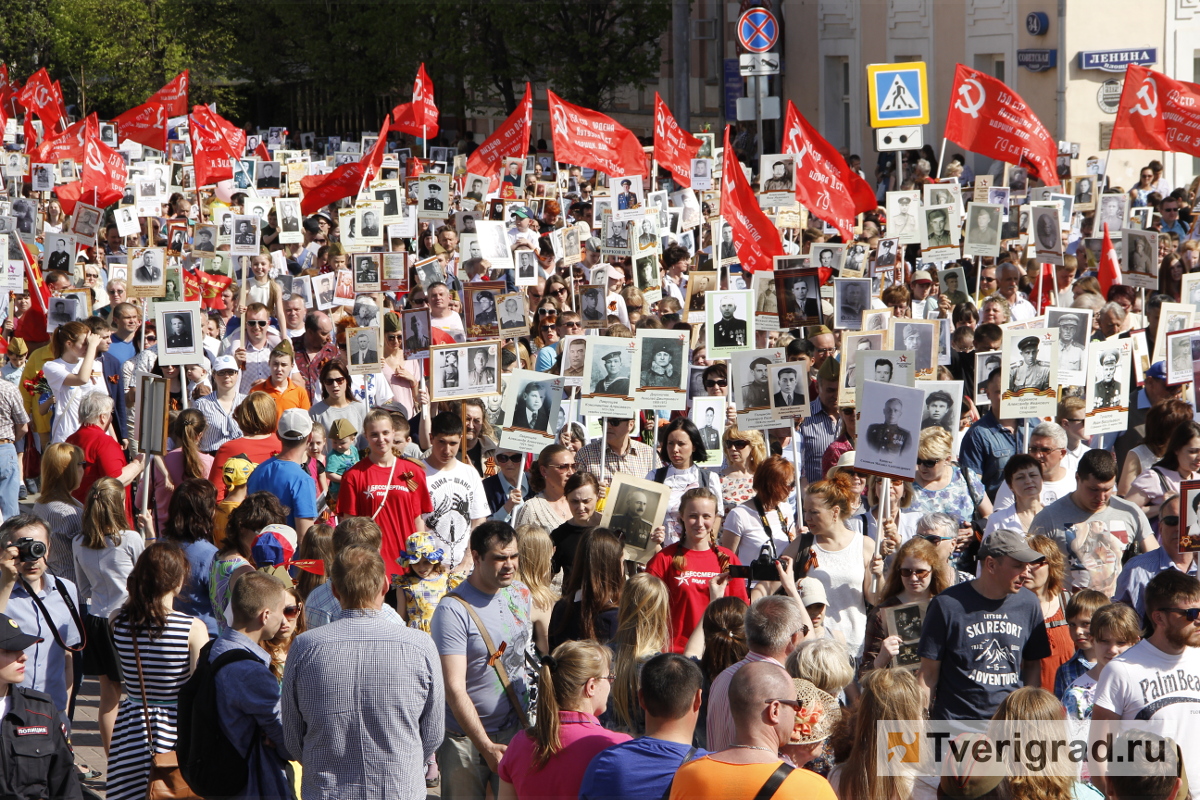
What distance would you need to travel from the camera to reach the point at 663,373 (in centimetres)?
898

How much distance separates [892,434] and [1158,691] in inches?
98.6

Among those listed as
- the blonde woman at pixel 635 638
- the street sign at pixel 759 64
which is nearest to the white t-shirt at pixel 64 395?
the blonde woman at pixel 635 638

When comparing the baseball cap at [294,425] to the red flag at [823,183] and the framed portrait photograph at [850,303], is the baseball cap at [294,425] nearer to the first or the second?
the framed portrait photograph at [850,303]

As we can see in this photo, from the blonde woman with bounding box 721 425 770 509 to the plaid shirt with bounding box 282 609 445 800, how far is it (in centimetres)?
354

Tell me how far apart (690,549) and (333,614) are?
5.38 ft

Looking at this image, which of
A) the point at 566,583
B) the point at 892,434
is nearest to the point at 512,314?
the point at 892,434

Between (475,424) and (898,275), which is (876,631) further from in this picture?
(898,275)

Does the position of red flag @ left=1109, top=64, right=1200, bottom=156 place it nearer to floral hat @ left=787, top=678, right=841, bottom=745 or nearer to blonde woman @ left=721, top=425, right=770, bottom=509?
blonde woman @ left=721, top=425, right=770, bottom=509

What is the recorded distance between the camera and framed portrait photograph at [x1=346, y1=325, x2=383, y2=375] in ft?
33.1

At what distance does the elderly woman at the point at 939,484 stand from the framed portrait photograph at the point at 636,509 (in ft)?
5.23

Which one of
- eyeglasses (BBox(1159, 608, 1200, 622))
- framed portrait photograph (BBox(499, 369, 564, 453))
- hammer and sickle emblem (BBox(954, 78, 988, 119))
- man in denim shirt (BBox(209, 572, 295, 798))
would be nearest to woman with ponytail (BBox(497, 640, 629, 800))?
man in denim shirt (BBox(209, 572, 295, 798))

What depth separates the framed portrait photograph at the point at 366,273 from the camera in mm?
13555

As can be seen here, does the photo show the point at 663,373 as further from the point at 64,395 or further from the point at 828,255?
A: the point at 828,255

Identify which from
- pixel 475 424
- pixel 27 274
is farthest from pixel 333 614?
pixel 27 274
